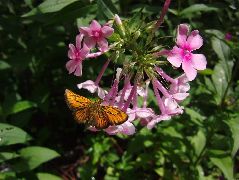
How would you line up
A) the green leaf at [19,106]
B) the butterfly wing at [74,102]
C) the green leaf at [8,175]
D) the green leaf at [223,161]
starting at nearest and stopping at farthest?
1. the butterfly wing at [74,102]
2. the green leaf at [8,175]
3. the green leaf at [223,161]
4. the green leaf at [19,106]

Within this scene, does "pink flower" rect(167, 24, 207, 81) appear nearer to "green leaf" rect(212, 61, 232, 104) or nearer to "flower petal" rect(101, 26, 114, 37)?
"flower petal" rect(101, 26, 114, 37)

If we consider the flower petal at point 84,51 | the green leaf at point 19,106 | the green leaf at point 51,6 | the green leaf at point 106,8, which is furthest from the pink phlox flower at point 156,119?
the green leaf at point 19,106

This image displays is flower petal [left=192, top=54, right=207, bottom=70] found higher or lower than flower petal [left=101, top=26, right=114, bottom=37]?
lower

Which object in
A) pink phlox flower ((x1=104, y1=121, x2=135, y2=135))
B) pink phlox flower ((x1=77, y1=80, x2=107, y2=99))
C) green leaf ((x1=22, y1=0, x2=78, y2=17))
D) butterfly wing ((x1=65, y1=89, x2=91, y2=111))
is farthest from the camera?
green leaf ((x1=22, y1=0, x2=78, y2=17))

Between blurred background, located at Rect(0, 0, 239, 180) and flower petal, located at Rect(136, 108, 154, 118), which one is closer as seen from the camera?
flower petal, located at Rect(136, 108, 154, 118)

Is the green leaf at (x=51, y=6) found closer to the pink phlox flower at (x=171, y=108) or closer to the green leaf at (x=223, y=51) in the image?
the pink phlox flower at (x=171, y=108)

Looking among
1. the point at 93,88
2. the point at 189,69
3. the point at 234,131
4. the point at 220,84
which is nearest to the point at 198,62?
the point at 189,69

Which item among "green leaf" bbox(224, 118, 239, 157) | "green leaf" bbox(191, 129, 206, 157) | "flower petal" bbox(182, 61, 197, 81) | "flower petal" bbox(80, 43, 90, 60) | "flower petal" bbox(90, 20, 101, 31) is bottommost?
"green leaf" bbox(191, 129, 206, 157)

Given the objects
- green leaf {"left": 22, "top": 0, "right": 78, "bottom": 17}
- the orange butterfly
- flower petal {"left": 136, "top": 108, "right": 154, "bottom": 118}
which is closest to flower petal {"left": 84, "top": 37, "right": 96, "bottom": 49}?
the orange butterfly
